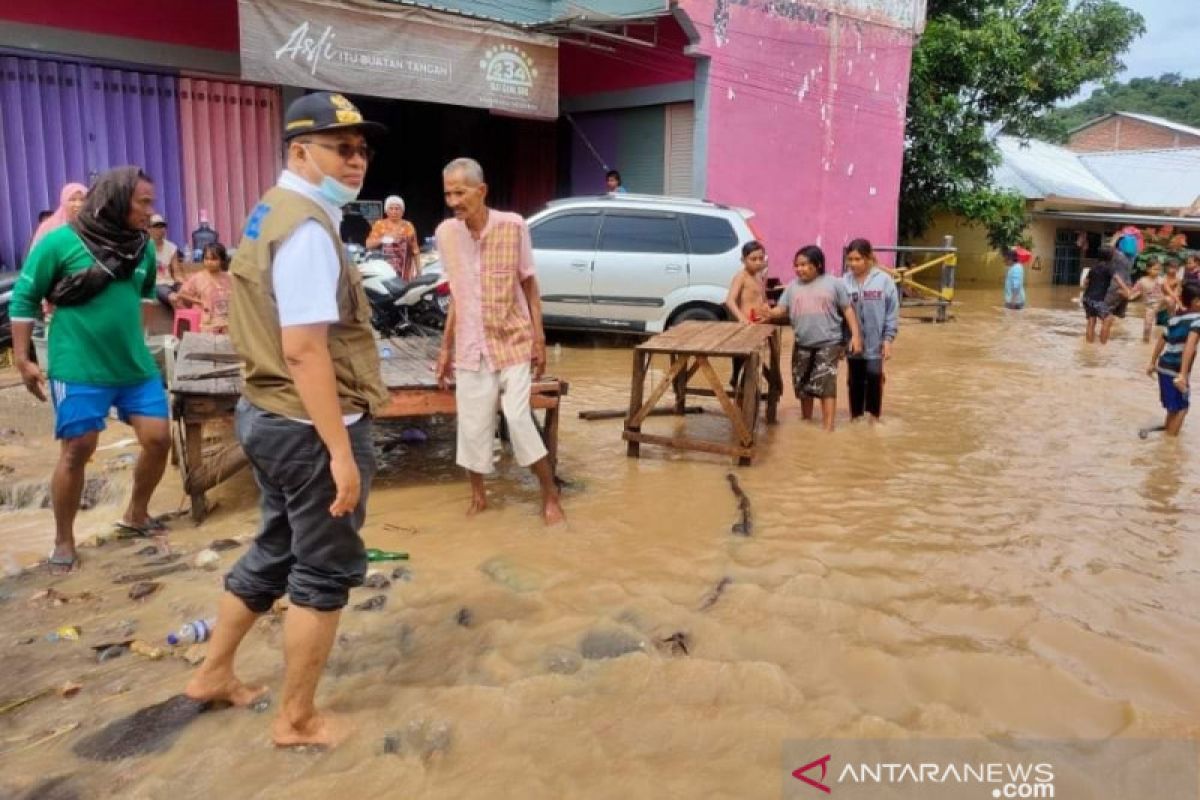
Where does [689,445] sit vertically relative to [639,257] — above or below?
below

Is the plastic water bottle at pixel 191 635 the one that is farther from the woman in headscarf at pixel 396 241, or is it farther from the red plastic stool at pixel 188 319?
the woman in headscarf at pixel 396 241

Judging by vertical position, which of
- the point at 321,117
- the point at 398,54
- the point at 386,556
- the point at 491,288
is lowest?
the point at 386,556

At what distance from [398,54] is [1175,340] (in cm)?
834

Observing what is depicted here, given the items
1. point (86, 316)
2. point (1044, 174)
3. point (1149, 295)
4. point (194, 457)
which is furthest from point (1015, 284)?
point (86, 316)

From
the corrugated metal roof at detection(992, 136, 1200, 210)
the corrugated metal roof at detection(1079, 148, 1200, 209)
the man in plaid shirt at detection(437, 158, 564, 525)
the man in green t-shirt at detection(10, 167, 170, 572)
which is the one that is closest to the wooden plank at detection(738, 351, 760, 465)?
the man in plaid shirt at detection(437, 158, 564, 525)

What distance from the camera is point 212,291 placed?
684cm

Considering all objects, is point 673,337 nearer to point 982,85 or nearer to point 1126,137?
point 982,85

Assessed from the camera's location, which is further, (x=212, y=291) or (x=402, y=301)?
(x=402, y=301)

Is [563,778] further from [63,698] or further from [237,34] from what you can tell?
[237,34]

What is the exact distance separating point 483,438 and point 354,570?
2.12 metres

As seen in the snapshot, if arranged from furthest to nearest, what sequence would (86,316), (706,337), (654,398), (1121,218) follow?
(1121,218)
(706,337)
(654,398)
(86,316)

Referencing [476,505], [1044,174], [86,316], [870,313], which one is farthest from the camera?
[1044,174]

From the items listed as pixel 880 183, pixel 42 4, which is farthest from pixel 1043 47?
pixel 42 4

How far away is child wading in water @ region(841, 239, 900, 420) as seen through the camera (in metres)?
6.97
